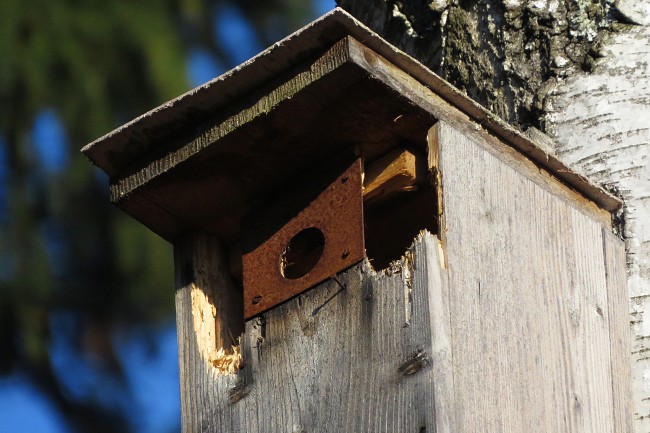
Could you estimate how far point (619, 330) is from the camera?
2066 mm

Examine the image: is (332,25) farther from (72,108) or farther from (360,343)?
(72,108)

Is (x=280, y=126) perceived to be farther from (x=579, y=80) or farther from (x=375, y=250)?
(x=579, y=80)

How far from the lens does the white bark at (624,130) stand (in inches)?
84.7

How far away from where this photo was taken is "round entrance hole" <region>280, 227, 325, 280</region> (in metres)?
2.07

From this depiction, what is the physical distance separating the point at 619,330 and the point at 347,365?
1.71 feet

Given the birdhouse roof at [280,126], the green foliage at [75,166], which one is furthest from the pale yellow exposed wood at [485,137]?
the green foliage at [75,166]

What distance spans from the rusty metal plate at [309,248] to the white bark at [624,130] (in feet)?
1.71

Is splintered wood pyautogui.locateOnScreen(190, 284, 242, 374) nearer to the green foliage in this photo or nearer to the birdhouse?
the birdhouse

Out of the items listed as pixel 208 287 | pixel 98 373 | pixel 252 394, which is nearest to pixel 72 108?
pixel 98 373

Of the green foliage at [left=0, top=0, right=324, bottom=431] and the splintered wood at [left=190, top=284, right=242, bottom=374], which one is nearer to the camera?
the splintered wood at [left=190, top=284, right=242, bottom=374]

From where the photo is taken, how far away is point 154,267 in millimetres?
3727

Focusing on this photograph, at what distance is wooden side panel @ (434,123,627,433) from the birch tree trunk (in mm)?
118

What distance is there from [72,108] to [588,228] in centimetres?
199

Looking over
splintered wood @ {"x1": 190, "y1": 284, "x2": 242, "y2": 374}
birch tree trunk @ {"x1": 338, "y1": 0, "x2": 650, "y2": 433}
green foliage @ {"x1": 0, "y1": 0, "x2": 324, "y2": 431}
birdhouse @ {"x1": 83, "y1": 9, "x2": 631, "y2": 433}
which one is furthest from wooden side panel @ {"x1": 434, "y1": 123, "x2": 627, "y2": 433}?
green foliage @ {"x1": 0, "y1": 0, "x2": 324, "y2": 431}
